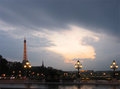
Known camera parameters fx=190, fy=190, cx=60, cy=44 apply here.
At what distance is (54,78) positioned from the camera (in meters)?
53.2

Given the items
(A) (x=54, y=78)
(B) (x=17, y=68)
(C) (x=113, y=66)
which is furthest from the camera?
(B) (x=17, y=68)

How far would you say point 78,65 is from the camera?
47.7 m

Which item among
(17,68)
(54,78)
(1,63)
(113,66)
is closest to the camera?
(113,66)

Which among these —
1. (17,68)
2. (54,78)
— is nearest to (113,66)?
(54,78)

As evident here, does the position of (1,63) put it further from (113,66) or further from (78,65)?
(113,66)

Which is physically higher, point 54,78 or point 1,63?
point 1,63

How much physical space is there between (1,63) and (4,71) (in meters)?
5.20

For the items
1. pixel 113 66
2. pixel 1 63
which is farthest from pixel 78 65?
pixel 1 63

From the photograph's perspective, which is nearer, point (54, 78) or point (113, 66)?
point (113, 66)

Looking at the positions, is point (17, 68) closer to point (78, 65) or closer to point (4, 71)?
point (4, 71)

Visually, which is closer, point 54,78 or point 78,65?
point 78,65

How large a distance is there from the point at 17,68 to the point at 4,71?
34.8 meters

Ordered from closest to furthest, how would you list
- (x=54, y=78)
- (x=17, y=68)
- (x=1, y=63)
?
(x=54, y=78) → (x=1, y=63) → (x=17, y=68)

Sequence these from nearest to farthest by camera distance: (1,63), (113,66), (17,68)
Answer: (113,66)
(1,63)
(17,68)
